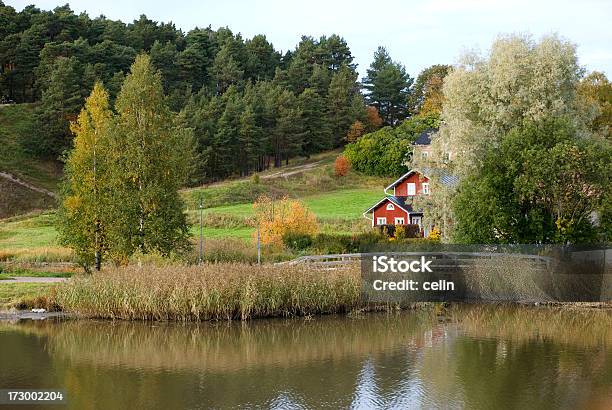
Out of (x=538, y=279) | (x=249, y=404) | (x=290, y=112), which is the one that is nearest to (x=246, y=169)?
(x=290, y=112)

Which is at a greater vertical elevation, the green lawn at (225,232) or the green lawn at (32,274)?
the green lawn at (225,232)

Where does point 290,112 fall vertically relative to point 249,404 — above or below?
above

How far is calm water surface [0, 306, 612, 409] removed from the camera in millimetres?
17141

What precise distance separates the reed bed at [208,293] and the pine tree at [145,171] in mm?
4560

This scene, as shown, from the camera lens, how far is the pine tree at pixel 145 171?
33688 millimetres

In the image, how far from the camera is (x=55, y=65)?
3553 inches

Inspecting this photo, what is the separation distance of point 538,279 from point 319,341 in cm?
1319

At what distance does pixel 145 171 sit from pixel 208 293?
9519 millimetres

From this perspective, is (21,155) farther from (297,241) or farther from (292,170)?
(297,241)

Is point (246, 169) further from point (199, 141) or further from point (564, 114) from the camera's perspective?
point (564, 114)

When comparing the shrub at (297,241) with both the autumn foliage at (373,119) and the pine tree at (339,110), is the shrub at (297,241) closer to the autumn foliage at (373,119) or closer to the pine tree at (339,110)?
the pine tree at (339,110)

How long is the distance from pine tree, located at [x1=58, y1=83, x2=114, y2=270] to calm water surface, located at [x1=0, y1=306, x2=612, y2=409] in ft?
26.2

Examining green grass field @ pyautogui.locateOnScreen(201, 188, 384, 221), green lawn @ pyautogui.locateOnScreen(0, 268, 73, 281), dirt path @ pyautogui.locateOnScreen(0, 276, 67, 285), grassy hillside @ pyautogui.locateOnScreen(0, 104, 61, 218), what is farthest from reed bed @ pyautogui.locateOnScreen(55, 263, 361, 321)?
grassy hillside @ pyautogui.locateOnScreen(0, 104, 61, 218)

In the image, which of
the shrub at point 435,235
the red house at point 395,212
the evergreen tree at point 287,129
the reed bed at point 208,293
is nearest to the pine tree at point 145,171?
the reed bed at point 208,293
